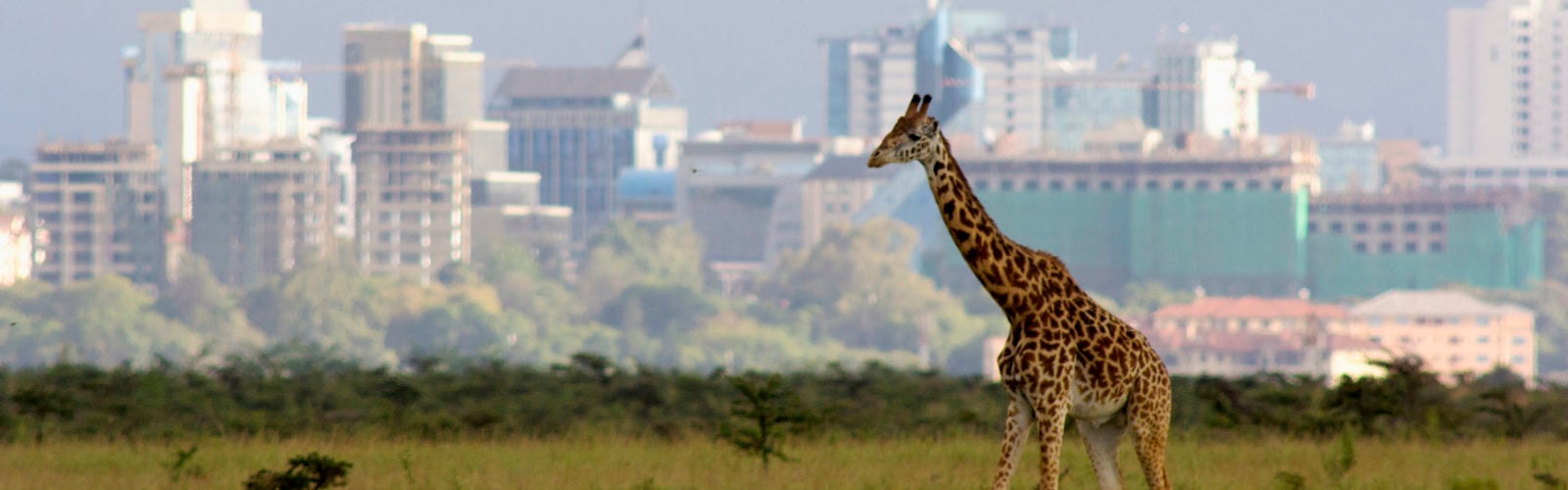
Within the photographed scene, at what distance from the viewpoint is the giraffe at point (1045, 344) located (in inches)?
645

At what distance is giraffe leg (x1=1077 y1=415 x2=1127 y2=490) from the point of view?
16984 mm

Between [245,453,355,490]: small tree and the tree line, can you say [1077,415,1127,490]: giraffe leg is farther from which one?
the tree line

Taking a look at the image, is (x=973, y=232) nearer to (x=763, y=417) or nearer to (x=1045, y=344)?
(x=1045, y=344)

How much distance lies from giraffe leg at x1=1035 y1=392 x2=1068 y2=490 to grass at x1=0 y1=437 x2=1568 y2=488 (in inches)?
157

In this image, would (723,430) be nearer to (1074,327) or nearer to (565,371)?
(1074,327)

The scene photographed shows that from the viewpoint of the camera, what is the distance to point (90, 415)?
27.9 meters

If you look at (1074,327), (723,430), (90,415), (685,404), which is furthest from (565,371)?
(1074,327)

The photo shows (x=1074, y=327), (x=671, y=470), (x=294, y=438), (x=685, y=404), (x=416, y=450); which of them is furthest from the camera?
(x=685, y=404)

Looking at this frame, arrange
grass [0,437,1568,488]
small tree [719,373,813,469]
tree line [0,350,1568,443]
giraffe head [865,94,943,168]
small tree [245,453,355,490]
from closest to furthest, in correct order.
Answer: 1. giraffe head [865,94,943,168]
2. small tree [245,453,355,490]
3. grass [0,437,1568,488]
4. small tree [719,373,813,469]
5. tree line [0,350,1568,443]

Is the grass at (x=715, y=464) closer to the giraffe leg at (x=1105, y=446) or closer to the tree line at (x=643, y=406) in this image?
the tree line at (x=643, y=406)

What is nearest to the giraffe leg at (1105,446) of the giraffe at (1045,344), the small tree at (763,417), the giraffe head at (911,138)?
the giraffe at (1045,344)

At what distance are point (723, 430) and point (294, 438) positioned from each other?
4.62m

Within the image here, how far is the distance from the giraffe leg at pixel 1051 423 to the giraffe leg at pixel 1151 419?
506 millimetres

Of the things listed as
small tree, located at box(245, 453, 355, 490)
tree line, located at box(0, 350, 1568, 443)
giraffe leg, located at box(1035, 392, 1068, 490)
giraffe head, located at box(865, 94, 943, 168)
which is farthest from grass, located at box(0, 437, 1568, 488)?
giraffe head, located at box(865, 94, 943, 168)
